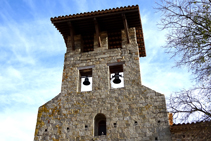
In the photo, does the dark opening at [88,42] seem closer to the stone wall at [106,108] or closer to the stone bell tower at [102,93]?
the stone bell tower at [102,93]

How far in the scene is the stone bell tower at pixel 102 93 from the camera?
925cm

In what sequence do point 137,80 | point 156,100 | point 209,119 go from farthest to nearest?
point 137,80 < point 156,100 < point 209,119

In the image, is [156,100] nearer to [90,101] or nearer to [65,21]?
[90,101]

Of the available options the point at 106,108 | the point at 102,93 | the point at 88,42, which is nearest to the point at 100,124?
the point at 106,108

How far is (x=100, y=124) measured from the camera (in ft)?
32.7

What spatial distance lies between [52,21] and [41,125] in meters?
4.82

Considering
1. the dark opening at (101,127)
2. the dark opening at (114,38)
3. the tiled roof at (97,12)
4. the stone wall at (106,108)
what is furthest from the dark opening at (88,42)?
the dark opening at (101,127)

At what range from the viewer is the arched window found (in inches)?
384

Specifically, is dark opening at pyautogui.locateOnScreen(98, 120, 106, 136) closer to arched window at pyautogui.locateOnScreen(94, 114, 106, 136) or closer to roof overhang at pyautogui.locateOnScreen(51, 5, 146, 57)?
arched window at pyautogui.locateOnScreen(94, 114, 106, 136)

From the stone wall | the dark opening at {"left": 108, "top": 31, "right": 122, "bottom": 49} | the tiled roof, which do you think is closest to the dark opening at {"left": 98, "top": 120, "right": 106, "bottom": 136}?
the stone wall

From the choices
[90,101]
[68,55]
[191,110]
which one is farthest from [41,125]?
[191,110]

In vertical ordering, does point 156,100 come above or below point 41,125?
above

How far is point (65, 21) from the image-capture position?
11.8 metres

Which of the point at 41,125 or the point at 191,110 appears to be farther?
the point at 41,125
